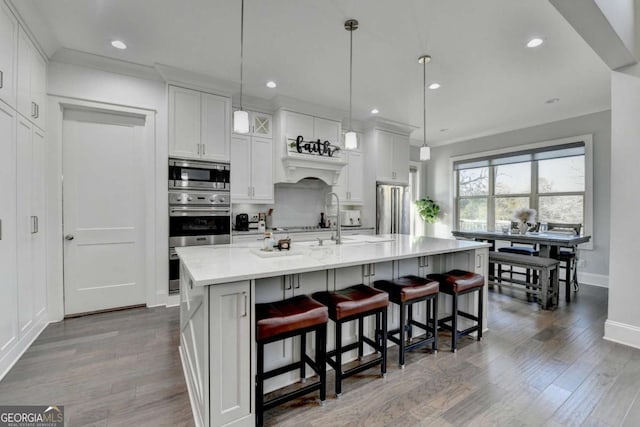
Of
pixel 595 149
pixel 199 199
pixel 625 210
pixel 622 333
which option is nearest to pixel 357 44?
pixel 199 199

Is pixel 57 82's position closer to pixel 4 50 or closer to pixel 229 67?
pixel 4 50

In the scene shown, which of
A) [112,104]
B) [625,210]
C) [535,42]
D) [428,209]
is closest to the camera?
[625,210]

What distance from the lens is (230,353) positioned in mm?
1528

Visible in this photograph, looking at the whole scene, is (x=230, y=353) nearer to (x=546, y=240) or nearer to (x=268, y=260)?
(x=268, y=260)

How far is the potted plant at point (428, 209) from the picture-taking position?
6746 millimetres

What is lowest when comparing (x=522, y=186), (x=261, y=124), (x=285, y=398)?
(x=285, y=398)

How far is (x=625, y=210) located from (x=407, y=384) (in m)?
2.53

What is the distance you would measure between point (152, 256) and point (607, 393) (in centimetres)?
432

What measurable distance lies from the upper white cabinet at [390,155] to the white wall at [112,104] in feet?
11.1

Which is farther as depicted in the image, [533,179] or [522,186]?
[522,186]

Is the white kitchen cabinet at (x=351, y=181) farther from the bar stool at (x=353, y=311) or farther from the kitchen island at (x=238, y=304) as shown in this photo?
the bar stool at (x=353, y=311)

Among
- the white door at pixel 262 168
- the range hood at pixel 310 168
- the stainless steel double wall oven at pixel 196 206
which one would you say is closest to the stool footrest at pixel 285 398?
the stainless steel double wall oven at pixel 196 206

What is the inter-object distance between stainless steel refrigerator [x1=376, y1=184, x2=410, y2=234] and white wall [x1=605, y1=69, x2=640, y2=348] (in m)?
A: 3.03

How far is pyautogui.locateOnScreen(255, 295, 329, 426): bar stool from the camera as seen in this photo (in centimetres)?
162
